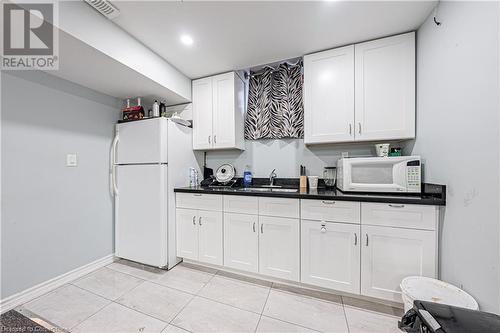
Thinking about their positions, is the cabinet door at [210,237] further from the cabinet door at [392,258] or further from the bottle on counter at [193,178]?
the cabinet door at [392,258]

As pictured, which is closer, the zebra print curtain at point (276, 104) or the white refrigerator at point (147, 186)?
the white refrigerator at point (147, 186)

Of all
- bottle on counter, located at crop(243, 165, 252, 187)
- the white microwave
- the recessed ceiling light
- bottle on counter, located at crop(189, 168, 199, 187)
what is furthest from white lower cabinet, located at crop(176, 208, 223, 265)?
the recessed ceiling light

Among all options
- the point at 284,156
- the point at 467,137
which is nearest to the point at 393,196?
the point at 467,137

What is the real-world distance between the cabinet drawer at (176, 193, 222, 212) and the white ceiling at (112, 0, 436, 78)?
1508 mm

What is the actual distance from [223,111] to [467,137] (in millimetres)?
2114

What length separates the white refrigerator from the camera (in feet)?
6.95

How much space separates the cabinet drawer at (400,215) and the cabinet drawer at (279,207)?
0.55 meters

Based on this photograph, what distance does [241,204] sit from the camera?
196cm

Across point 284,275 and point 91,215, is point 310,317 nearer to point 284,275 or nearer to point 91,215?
point 284,275

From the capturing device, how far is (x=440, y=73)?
139cm

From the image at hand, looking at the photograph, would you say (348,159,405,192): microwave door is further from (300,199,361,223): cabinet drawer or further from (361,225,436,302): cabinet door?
(361,225,436,302): cabinet door

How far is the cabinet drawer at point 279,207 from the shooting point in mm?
1768

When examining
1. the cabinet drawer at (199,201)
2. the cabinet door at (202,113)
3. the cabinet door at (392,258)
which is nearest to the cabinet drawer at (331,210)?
the cabinet door at (392,258)

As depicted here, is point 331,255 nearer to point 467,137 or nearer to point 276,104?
point 467,137
